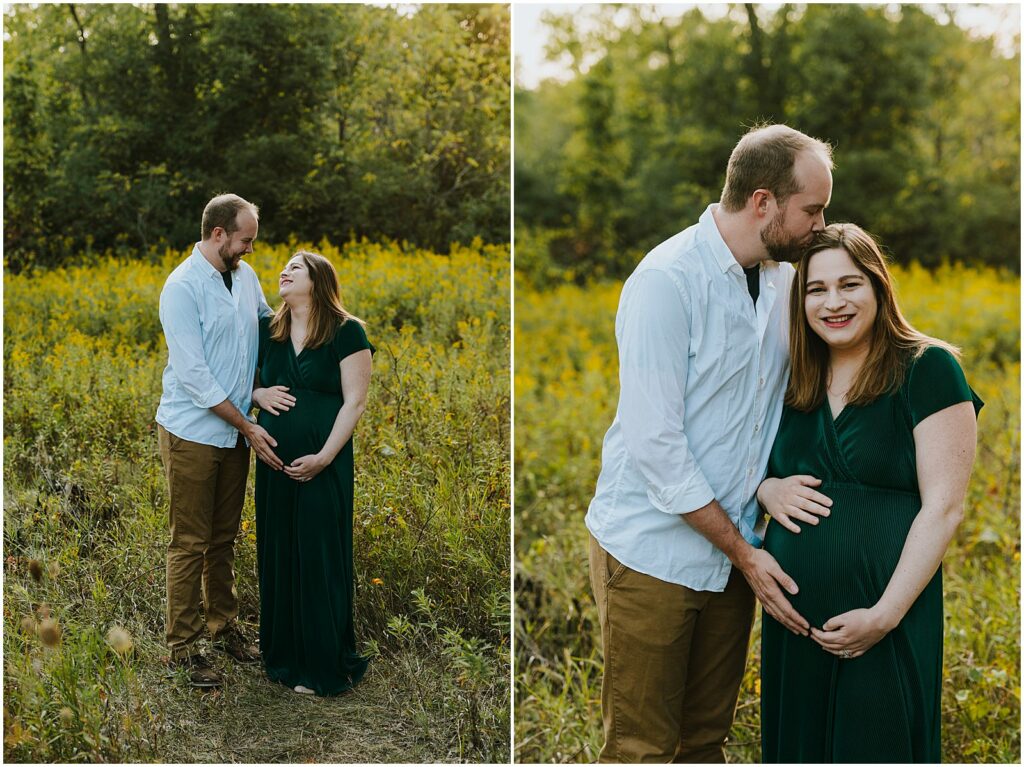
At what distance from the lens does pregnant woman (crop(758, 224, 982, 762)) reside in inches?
78.3

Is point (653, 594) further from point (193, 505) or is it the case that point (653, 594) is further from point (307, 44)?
point (307, 44)

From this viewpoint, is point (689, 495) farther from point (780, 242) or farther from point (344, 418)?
point (344, 418)

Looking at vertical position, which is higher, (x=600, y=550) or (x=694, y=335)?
(x=694, y=335)

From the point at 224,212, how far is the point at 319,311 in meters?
0.45

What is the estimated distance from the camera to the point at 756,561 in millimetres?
2154

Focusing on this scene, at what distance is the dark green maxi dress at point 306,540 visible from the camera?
2.84 meters

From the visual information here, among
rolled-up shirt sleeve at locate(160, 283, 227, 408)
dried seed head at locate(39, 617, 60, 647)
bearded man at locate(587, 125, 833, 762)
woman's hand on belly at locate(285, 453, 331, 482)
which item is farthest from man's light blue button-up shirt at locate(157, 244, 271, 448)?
bearded man at locate(587, 125, 833, 762)

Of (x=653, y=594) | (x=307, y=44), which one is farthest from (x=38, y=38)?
(x=653, y=594)

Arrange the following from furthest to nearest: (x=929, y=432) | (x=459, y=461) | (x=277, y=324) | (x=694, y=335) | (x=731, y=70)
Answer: (x=731, y=70), (x=459, y=461), (x=277, y=324), (x=694, y=335), (x=929, y=432)

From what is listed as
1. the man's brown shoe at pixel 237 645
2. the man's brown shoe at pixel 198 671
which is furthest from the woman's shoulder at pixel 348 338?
the man's brown shoe at pixel 198 671

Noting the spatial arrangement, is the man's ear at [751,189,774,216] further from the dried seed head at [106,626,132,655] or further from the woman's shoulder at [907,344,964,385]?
the dried seed head at [106,626,132,655]

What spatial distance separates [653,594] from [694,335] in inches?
26.3

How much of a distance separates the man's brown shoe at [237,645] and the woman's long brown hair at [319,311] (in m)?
0.96

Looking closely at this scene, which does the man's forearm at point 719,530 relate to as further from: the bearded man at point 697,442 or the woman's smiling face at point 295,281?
the woman's smiling face at point 295,281
